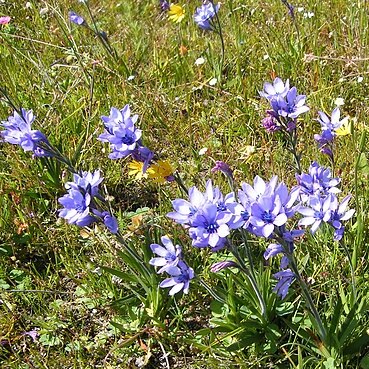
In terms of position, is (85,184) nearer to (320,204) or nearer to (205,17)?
(320,204)

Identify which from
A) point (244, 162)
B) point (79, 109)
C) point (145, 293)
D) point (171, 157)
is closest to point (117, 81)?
point (79, 109)

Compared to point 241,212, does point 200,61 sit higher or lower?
higher

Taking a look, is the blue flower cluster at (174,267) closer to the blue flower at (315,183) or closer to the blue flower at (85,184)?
the blue flower at (85,184)

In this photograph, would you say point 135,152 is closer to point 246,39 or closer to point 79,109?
point 79,109

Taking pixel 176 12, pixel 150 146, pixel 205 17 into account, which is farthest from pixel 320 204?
pixel 176 12

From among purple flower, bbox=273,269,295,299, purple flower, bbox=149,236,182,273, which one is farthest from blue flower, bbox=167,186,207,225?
purple flower, bbox=273,269,295,299
